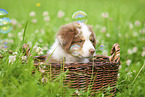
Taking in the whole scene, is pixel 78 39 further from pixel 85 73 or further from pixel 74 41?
pixel 85 73

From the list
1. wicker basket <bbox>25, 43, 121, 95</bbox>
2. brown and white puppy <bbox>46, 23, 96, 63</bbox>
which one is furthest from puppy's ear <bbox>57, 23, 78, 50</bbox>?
wicker basket <bbox>25, 43, 121, 95</bbox>

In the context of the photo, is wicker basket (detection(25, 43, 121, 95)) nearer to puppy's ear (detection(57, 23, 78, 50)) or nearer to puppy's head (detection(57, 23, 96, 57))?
puppy's head (detection(57, 23, 96, 57))

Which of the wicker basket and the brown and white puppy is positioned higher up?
the brown and white puppy

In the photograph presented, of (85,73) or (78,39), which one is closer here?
(85,73)

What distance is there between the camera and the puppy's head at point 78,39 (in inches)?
114

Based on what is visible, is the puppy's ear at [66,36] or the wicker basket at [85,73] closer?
the wicker basket at [85,73]

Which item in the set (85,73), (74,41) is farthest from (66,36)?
(85,73)

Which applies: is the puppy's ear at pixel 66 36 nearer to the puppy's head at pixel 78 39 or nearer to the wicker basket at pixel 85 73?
the puppy's head at pixel 78 39

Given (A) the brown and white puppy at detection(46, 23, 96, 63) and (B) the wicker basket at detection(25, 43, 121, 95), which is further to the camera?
(A) the brown and white puppy at detection(46, 23, 96, 63)

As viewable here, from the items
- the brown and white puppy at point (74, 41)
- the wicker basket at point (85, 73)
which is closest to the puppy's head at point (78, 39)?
the brown and white puppy at point (74, 41)

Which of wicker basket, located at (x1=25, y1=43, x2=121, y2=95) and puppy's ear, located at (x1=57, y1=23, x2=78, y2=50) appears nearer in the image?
wicker basket, located at (x1=25, y1=43, x2=121, y2=95)

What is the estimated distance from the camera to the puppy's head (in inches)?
114

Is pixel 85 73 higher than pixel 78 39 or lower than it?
lower

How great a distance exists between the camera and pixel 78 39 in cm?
294
